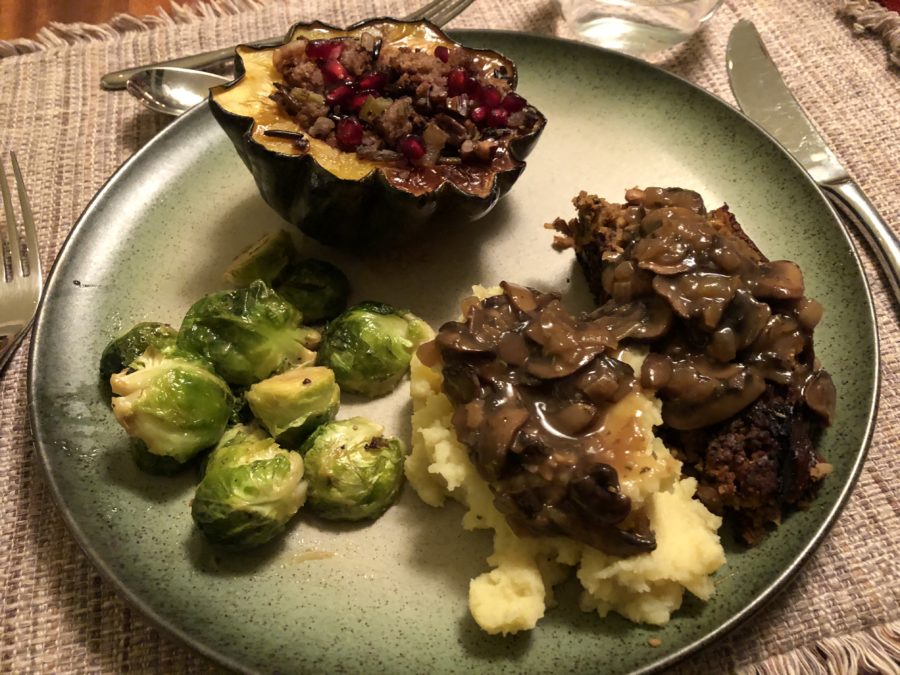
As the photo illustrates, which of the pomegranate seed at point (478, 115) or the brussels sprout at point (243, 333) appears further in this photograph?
the pomegranate seed at point (478, 115)

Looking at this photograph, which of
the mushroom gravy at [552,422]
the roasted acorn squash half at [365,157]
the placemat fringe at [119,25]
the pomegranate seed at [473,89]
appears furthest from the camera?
the placemat fringe at [119,25]

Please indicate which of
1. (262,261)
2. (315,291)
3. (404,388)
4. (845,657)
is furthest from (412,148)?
(845,657)

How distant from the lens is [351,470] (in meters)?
2.63

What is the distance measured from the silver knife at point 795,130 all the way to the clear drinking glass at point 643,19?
0.88 feet

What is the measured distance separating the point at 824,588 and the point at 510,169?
2.06 metres

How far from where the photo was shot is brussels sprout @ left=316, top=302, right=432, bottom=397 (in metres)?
3.00

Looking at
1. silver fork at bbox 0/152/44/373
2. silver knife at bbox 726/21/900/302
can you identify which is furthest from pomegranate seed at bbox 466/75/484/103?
silver fork at bbox 0/152/44/373

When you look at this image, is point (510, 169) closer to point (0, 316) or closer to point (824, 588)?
point (824, 588)

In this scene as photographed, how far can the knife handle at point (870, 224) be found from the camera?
3.54 metres

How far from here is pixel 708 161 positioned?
3.72 meters

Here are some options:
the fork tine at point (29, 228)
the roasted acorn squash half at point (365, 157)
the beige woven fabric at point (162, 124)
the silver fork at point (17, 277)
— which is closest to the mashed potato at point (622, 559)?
the beige woven fabric at point (162, 124)

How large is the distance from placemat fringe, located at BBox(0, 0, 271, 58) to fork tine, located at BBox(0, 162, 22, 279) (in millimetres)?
1410

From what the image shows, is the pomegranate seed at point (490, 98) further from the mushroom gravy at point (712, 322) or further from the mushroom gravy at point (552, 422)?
the mushroom gravy at point (552, 422)

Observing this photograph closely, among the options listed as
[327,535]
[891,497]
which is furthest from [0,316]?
[891,497]
